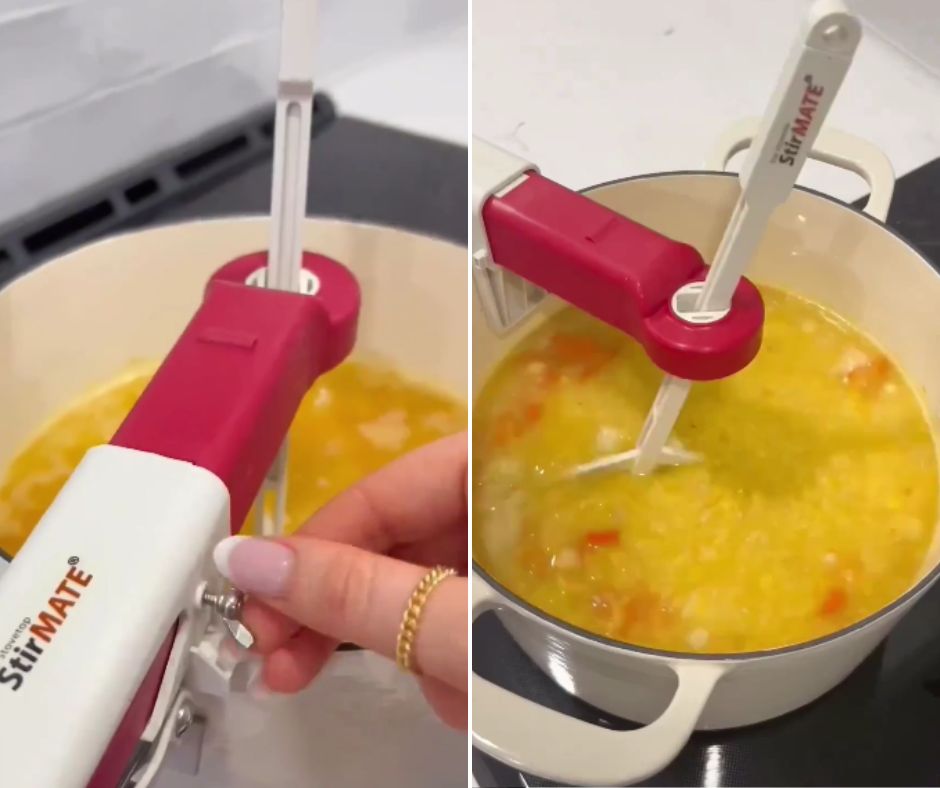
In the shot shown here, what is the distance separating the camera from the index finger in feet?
1.17

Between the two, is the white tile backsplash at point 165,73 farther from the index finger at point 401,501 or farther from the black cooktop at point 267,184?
the index finger at point 401,501

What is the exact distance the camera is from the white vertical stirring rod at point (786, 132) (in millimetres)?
216

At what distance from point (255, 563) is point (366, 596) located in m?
0.03

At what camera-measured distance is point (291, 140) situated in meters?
0.30

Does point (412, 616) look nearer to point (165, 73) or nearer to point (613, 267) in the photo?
point (613, 267)

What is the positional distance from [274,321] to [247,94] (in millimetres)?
272

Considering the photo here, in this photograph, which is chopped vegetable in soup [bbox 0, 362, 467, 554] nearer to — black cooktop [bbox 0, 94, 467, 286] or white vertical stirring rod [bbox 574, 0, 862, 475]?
black cooktop [bbox 0, 94, 467, 286]

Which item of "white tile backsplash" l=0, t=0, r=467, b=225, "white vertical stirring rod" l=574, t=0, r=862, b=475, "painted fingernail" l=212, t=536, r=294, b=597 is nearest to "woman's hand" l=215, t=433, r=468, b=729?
"painted fingernail" l=212, t=536, r=294, b=597

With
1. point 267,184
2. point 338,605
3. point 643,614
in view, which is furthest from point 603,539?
point 267,184

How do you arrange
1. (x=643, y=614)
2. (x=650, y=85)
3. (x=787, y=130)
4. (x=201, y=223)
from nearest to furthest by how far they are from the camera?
(x=787, y=130)
(x=643, y=614)
(x=201, y=223)
(x=650, y=85)

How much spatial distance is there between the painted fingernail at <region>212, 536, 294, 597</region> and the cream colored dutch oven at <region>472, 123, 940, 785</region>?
5cm

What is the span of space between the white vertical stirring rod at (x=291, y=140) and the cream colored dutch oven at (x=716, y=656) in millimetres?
111

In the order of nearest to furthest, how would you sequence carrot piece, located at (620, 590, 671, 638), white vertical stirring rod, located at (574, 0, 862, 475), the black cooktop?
white vertical stirring rod, located at (574, 0, 862, 475) < carrot piece, located at (620, 590, 671, 638) < the black cooktop

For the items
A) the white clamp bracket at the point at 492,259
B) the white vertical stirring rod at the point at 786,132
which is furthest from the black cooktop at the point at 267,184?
the white vertical stirring rod at the point at 786,132
